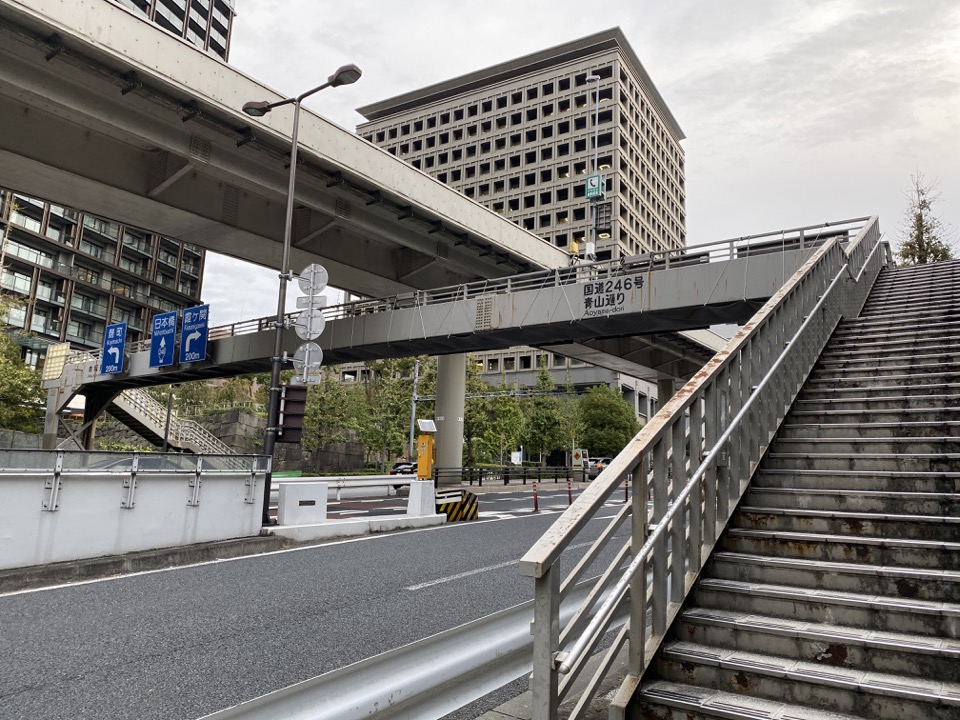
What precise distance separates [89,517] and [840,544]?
10047 millimetres

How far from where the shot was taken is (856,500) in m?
Answer: 5.07

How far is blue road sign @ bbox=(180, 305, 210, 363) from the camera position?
94.4 feet

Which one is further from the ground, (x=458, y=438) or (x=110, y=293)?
(x=110, y=293)

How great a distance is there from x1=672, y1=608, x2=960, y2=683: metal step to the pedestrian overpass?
12222 millimetres

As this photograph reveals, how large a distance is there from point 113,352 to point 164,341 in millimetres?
5109

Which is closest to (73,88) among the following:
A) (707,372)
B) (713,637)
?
(707,372)

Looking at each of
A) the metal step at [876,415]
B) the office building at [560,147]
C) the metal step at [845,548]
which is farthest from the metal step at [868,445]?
the office building at [560,147]

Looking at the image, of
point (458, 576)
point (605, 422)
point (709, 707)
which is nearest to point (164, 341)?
point (458, 576)

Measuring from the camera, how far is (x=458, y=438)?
107 feet

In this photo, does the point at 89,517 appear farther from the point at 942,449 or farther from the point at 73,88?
the point at 73,88

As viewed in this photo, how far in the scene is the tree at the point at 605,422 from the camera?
214 ft

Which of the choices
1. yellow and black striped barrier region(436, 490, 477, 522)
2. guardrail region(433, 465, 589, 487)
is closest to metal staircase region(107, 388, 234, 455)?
guardrail region(433, 465, 589, 487)

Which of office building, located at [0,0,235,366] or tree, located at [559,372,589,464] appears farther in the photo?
office building, located at [0,0,235,366]

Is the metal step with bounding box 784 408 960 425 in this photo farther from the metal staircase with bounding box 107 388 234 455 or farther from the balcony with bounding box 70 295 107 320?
the balcony with bounding box 70 295 107 320
